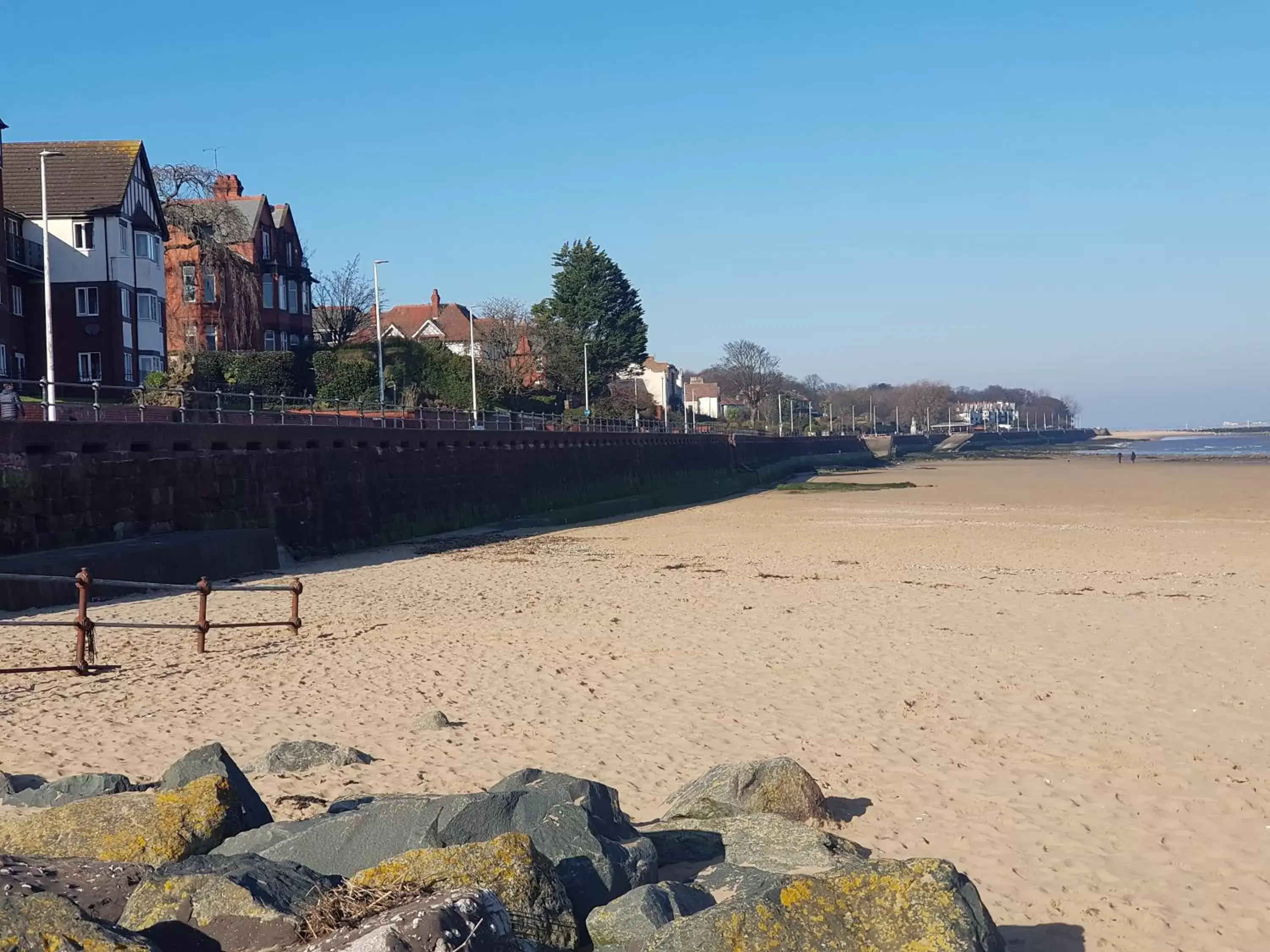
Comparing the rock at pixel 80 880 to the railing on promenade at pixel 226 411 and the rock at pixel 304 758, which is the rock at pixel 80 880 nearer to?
the rock at pixel 304 758

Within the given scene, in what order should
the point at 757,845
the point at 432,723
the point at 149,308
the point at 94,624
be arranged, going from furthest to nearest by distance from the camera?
the point at 149,308, the point at 94,624, the point at 432,723, the point at 757,845

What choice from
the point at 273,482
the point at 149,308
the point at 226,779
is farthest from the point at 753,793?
the point at 149,308

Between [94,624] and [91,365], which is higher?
[91,365]

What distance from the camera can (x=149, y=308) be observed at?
47.9m

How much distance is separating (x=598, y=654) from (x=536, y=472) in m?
29.0

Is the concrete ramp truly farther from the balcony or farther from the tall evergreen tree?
the balcony

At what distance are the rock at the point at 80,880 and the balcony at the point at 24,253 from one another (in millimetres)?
40776

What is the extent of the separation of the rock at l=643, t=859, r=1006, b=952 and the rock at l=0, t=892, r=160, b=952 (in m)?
1.89

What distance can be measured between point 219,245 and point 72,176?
1114 cm

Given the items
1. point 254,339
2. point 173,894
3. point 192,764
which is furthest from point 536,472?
point 173,894

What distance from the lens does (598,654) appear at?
13922 mm

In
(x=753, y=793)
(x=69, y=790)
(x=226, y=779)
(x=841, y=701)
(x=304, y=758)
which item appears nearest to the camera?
(x=226, y=779)

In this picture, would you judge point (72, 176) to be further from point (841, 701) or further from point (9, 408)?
point (841, 701)

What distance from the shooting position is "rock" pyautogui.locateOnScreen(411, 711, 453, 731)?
10.4m
